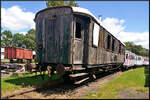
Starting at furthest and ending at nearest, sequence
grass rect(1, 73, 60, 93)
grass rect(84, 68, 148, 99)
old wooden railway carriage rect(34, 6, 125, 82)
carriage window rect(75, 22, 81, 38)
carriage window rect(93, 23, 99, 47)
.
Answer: carriage window rect(93, 23, 99, 47)
carriage window rect(75, 22, 81, 38)
old wooden railway carriage rect(34, 6, 125, 82)
grass rect(1, 73, 60, 93)
grass rect(84, 68, 148, 99)

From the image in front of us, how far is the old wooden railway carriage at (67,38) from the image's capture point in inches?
248

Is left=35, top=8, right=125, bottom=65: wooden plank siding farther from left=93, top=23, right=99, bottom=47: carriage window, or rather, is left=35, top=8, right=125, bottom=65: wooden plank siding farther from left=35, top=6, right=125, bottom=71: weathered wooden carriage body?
left=93, top=23, right=99, bottom=47: carriage window

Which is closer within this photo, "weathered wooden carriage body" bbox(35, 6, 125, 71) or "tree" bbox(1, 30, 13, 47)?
"weathered wooden carriage body" bbox(35, 6, 125, 71)

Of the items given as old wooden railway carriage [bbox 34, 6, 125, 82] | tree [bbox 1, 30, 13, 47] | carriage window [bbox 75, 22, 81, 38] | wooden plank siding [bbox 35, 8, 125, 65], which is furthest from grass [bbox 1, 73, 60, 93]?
tree [bbox 1, 30, 13, 47]

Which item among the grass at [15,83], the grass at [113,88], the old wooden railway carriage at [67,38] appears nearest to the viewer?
the grass at [113,88]

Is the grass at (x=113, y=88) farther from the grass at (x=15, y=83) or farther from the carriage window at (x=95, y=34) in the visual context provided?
the grass at (x=15, y=83)

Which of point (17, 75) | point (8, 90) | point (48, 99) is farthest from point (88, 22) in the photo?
point (17, 75)

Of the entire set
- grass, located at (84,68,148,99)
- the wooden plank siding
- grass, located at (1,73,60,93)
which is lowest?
grass, located at (84,68,148,99)

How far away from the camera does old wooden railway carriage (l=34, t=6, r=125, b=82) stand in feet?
20.6

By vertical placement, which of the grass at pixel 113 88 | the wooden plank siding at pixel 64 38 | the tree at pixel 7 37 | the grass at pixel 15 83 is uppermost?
the tree at pixel 7 37

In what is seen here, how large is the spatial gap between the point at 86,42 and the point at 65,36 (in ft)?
3.88


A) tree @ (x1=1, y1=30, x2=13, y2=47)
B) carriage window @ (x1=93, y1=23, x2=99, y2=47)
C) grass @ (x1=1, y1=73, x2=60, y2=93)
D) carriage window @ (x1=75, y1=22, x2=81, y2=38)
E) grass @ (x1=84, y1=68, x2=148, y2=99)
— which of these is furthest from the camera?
tree @ (x1=1, y1=30, x2=13, y2=47)

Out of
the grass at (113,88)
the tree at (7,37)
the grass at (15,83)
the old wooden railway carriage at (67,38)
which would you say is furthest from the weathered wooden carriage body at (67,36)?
Answer: the tree at (7,37)

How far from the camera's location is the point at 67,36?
6332 mm
